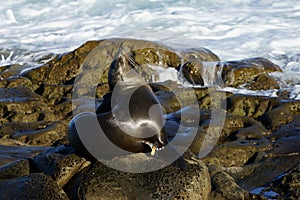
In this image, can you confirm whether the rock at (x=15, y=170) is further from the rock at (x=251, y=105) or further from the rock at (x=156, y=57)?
the rock at (x=156, y=57)

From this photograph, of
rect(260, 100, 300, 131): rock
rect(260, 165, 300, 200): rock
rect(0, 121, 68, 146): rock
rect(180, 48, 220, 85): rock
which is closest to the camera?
rect(260, 165, 300, 200): rock

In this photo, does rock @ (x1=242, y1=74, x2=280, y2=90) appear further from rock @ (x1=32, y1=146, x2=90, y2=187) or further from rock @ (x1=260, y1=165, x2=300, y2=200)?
rock @ (x1=32, y1=146, x2=90, y2=187)

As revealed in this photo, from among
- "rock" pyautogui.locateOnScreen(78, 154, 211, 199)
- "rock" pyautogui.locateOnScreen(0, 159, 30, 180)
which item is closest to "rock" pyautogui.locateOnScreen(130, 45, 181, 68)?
"rock" pyautogui.locateOnScreen(0, 159, 30, 180)

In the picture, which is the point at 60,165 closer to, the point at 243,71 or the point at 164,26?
the point at 243,71

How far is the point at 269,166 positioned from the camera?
19.2 ft

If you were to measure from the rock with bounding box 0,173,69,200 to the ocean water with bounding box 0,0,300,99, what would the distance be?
8.16 metres

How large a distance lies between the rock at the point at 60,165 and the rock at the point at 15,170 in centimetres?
11

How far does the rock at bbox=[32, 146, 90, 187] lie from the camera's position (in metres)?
4.14

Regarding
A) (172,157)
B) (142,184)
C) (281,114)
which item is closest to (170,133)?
(281,114)

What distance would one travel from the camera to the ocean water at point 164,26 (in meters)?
15.9

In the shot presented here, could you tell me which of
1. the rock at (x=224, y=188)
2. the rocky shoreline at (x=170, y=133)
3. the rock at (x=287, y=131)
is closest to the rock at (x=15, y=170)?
the rocky shoreline at (x=170, y=133)

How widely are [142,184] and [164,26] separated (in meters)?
17.4

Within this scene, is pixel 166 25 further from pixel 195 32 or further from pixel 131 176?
pixel 131 176

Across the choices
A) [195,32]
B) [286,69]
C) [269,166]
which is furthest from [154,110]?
[195,32]
